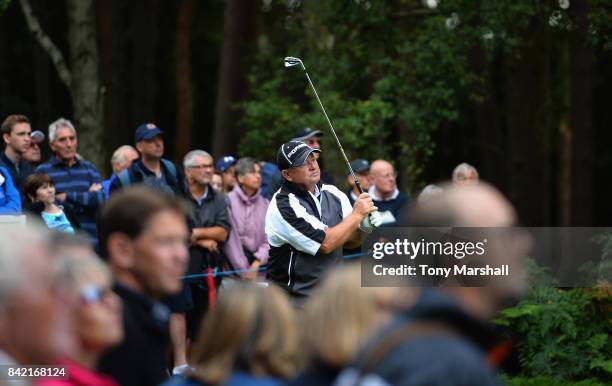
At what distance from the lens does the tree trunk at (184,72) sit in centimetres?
3200

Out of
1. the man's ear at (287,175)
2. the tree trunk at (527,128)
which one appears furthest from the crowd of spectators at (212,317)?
the tree trunk at (527,128)

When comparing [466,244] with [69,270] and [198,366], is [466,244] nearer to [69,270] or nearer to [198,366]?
[198,366]

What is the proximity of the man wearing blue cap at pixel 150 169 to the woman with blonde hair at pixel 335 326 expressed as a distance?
26.0 ft

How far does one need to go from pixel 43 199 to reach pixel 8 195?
516 mm

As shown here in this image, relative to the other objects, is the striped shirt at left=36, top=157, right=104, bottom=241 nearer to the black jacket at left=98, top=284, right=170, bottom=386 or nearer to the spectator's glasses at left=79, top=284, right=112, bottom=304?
the black jacket at left=98, top=284, right=170, bottom=386

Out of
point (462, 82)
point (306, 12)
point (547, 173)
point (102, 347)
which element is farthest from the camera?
point (547, 173)

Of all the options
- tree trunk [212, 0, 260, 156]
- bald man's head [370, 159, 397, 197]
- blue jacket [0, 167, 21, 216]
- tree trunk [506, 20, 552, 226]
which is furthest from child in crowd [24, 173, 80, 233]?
tree trunk [212, 0, 260, 156]

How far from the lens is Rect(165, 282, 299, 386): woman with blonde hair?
174 inches

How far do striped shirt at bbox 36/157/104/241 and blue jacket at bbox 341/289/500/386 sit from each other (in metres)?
8.44

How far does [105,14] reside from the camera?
28203 mm

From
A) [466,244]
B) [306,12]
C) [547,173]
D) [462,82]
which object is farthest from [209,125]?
[466,244]

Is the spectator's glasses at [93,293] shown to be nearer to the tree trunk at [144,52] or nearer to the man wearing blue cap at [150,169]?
the man wearing blue cap at [150,169]

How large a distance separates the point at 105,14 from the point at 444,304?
2566cm

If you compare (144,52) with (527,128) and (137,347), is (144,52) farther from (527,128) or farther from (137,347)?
(137,347)
